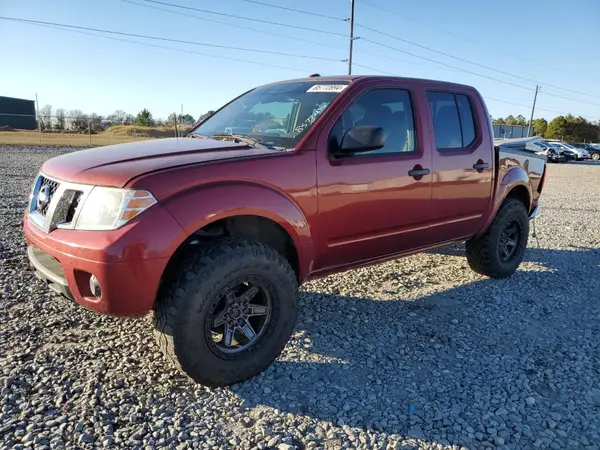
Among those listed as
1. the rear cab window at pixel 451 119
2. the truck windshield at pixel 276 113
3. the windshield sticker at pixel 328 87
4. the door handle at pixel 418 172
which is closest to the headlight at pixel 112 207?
the truck windshield at pixel 276 113

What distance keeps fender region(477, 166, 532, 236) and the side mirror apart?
7.21ft

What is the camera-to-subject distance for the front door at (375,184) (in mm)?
3197

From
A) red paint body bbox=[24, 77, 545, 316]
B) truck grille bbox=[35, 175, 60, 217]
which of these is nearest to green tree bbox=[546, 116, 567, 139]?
red paint body bbox=[24, 77, 545, 316]

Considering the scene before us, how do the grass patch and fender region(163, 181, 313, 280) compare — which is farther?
the grass patch

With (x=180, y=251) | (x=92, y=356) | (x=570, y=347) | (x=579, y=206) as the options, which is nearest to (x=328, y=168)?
(x=180, y=251)

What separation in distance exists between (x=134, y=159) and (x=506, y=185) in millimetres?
3744

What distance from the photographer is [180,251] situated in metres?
2.72

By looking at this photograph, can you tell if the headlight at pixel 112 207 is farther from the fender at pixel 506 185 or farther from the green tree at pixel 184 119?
the green tree at pixel 184 119

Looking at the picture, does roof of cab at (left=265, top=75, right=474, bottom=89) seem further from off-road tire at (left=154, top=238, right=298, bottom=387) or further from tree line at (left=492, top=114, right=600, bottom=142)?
tree line at (left=492, top=114, right=600, bottom=142)

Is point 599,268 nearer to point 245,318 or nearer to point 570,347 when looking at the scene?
point 570,347

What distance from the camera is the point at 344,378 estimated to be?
2.93 metres

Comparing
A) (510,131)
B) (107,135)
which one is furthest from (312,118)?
(510,131)

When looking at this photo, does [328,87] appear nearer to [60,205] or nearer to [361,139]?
[361,139]

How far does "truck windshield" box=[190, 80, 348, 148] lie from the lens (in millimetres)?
3307
